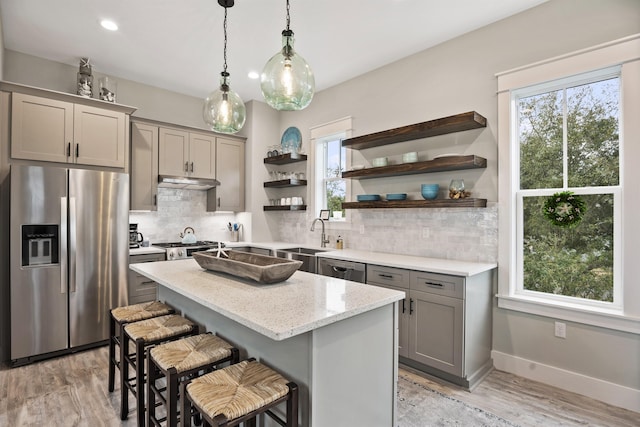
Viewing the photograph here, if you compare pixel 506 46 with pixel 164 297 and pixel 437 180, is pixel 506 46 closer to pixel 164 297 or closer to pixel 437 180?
pixel 437 180

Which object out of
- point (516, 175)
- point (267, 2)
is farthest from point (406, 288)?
point (267, 2)

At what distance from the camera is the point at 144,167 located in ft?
13.9

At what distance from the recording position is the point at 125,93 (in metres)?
4.31

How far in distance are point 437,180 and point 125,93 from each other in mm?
3914

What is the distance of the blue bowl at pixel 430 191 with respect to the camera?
3.29 meters

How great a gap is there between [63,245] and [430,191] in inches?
139

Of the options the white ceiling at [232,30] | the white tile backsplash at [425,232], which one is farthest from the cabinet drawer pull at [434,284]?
the white ceiling at [232,30]

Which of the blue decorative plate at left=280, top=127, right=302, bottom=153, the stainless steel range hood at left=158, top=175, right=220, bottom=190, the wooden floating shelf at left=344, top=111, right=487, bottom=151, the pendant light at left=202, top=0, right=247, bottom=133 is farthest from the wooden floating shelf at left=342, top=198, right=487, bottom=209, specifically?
the stainless steel range hood at left=158, top=175, right=220, bottom=190

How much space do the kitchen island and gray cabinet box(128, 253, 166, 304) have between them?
6.69 ft

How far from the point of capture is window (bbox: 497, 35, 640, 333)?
7.89ft

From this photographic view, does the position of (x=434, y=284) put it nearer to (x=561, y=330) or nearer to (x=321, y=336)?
(x=561, y=330)

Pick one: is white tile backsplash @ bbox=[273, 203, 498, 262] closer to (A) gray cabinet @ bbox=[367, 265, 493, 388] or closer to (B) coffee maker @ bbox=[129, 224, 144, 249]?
(A) gray cabinet @ bbox=[367, 265, 493, 388]

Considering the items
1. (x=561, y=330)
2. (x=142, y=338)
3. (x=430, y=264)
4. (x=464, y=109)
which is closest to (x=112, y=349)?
(x=142, y=338)

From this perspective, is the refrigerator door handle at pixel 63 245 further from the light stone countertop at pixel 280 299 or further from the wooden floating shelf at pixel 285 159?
the wooden floating shelf at pixel 285 159
